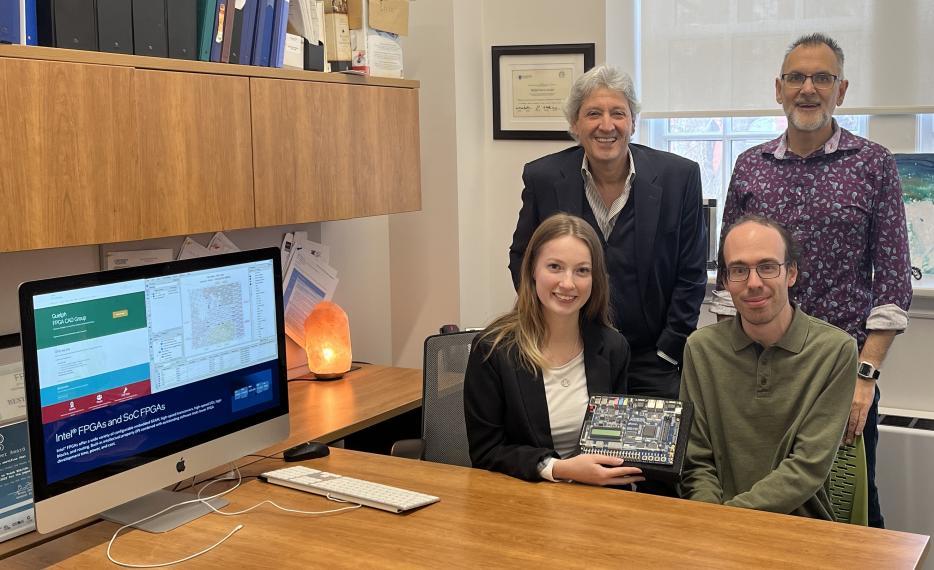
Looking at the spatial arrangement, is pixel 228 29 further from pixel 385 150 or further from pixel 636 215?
pixel 636 215

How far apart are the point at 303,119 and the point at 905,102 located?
2.05 metres

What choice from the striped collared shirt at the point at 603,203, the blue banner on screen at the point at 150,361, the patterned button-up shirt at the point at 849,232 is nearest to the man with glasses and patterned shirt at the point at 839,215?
the patterned button-up shirt at the point at 849,232

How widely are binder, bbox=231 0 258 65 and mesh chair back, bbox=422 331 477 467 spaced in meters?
0.93

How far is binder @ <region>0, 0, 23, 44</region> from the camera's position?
2.12 m

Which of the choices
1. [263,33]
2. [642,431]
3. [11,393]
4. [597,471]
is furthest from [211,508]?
[263,33]

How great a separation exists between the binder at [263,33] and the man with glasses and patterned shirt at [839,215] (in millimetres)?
1405

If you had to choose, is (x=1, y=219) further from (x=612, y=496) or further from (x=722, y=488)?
(x=722, y=488)

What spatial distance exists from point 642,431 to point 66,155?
1.39 m

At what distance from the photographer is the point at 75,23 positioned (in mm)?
2277

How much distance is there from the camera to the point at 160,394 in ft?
6.62

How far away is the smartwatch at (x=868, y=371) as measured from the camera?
2666 mm

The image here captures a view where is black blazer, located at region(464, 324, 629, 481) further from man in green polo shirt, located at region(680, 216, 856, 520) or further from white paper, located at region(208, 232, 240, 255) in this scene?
white paper, located at region(208, 232, 240, 255)

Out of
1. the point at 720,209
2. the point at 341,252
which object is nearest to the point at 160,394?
the point at 341,252

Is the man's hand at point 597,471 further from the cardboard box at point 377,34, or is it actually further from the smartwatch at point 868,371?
the cardboard box at point 377,34
